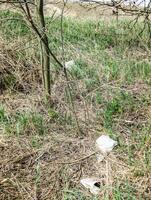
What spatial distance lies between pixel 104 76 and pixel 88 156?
144 cm

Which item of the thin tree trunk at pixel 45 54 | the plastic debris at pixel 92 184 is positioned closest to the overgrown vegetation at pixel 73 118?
the plastic debris at pixel 92 184

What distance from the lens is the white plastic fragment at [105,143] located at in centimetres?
346

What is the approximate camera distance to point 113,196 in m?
2.96

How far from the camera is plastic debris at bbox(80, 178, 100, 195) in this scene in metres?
3.08

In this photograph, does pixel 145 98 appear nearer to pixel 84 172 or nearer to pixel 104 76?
pixel 104 76

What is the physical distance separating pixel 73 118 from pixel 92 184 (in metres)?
0.90

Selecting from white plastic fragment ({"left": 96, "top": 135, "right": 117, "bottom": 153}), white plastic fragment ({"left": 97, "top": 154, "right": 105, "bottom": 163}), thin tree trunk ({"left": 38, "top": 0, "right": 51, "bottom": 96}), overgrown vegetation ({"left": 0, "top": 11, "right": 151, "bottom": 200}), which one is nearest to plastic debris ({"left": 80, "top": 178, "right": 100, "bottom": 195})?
overgrown vegetation ({"left": 0, "top": 11, "right": 151, "bottom": 200})

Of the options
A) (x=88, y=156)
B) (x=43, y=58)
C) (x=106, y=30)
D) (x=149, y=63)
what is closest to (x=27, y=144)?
(x=88, y=156)

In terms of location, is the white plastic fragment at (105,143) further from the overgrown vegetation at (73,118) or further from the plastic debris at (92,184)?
the plastic debris at (92,184)

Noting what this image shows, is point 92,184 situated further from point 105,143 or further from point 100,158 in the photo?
point 105,143

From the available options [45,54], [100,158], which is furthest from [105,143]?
[45,54]

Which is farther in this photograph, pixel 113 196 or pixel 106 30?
pixel 106 30

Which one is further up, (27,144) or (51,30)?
(51,30)

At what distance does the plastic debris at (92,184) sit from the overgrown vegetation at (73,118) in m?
0.04
